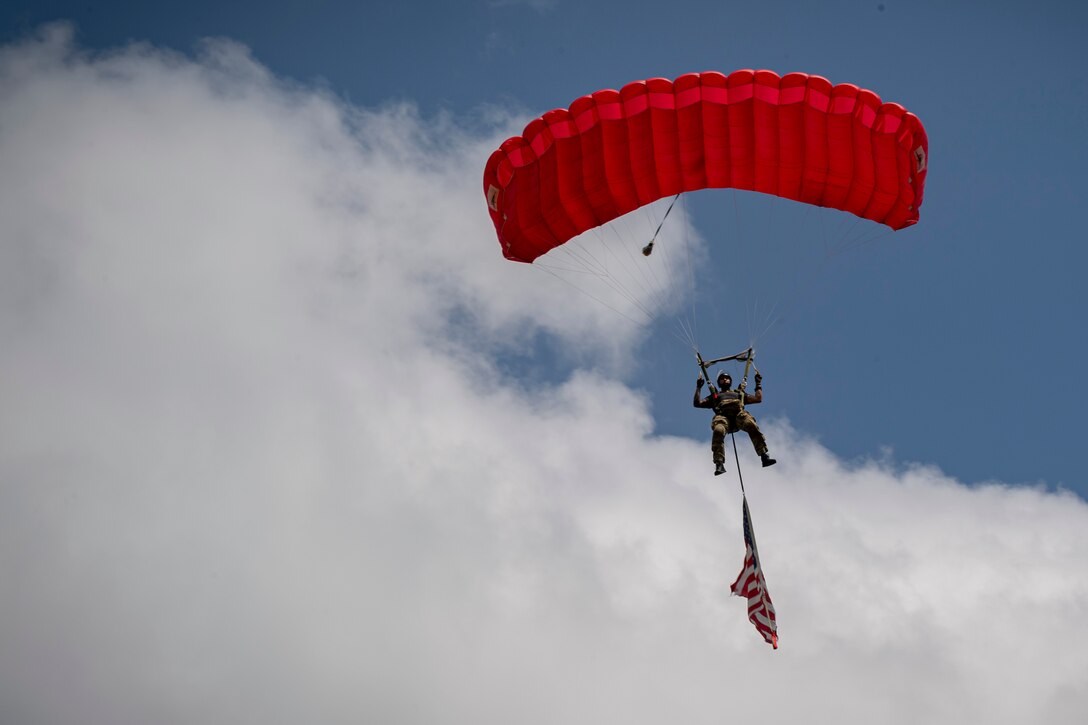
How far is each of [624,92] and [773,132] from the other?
8.38 feet

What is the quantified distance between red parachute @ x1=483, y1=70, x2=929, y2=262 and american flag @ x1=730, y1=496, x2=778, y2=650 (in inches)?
215

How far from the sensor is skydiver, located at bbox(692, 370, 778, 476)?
25281 millimetres

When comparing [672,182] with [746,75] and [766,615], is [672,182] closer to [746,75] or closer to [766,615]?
[746,75]

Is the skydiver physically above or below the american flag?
above

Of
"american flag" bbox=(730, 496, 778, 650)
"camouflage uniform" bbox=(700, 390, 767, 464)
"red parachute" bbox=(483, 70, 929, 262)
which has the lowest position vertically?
"american flag" bbox=(730, 496, 778, 650)

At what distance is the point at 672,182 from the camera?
2614 cm

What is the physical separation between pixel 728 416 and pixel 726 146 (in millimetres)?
4485

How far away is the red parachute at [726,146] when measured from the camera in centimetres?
2564

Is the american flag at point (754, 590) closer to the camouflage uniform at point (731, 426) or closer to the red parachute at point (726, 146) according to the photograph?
the camouflage uniform at point (731, 426)

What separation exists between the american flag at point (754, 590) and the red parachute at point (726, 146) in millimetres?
5469

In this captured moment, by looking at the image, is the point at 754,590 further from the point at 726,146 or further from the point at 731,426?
the point at 726,146

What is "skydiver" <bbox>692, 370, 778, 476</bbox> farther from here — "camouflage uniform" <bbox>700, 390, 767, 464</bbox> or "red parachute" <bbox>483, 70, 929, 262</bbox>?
"red parachute" <bbox>483, 70, 929, 262</bbox>

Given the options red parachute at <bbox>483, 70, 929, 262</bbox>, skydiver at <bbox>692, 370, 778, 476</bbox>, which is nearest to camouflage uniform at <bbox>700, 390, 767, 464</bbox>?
skydiver at <bbox>692, 370, 778, 476</bbox>

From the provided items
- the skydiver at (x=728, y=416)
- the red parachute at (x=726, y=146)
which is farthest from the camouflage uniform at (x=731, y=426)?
the red parachute at (x=726, y=146)
